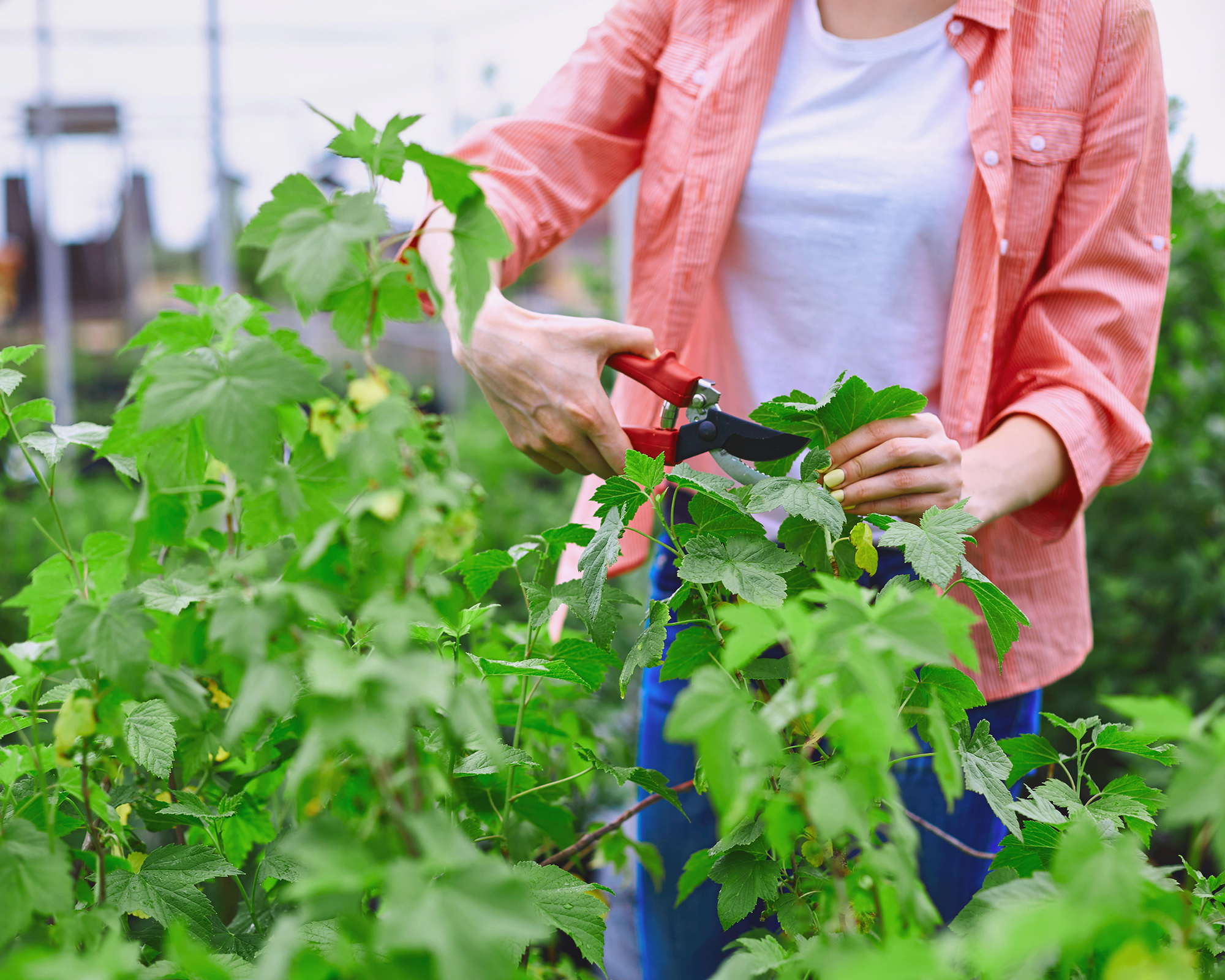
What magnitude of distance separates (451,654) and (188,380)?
1.34 feet

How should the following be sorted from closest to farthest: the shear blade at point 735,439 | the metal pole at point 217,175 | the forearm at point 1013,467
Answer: the shear blade at point 735,439, the forearm at point 1013,467, the metal pole at point 217,175

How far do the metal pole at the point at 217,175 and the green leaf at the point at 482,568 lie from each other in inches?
231

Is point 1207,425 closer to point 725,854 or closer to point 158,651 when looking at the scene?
point 725,854

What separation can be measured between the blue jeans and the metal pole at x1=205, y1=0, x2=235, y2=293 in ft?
18.6

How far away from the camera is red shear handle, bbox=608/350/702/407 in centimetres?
101

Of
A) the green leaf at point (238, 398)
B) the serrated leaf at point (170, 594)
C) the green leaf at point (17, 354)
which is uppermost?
the green leaf at point (238, 398)

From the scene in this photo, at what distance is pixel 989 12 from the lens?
1.23 metres

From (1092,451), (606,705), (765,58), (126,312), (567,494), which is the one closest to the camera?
(1092,451)

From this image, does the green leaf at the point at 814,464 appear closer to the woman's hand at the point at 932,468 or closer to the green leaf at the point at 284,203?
the woman's hand at the point at 932,468

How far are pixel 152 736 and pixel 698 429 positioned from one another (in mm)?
593

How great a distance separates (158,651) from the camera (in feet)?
2.67

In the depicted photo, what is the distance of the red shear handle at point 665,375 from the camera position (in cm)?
101

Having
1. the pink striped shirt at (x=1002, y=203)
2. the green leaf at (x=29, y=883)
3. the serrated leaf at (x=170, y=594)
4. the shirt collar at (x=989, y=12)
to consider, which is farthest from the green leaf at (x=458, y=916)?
the shirt collar at (x=989, y=12)

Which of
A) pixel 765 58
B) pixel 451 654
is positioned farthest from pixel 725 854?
pixel 765 58
